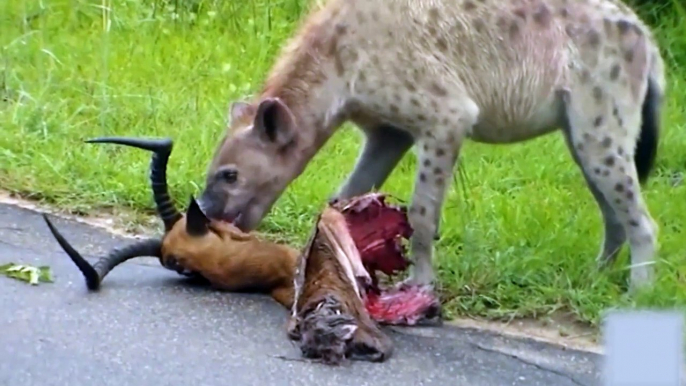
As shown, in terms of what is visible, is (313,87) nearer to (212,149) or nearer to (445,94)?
(445,94)

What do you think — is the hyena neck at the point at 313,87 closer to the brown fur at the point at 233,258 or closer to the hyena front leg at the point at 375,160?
the hyena front leg at the point at 375,160

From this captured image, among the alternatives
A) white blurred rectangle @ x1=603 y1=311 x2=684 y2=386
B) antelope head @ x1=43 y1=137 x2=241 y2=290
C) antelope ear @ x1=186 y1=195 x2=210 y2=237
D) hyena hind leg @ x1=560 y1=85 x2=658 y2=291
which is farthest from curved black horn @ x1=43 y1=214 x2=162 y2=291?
white blurred rectangle @ x1=603 y1=311 x2=684 y2=386

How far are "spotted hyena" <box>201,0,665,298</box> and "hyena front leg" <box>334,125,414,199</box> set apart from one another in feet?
0.49

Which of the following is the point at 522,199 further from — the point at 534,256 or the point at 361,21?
the point at 361,21

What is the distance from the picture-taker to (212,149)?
550 cm

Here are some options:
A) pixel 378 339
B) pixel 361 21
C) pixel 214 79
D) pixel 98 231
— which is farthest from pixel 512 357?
pixel 214 79

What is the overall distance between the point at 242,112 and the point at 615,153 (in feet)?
4.47

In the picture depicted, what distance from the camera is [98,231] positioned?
15.6ft

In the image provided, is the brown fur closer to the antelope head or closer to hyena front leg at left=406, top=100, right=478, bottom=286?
the antelope head

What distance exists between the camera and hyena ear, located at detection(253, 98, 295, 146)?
3.97 meters

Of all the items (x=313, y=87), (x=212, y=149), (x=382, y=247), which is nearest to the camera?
(x=382, y=247)

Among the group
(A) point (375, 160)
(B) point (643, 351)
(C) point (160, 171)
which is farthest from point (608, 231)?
(B) point (643, 351)

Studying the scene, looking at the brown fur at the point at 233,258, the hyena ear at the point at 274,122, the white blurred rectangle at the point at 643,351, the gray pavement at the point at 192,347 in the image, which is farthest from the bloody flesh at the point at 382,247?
the white blurred rectangle at the point at 643,351

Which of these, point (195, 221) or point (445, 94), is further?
point (445, 94)
